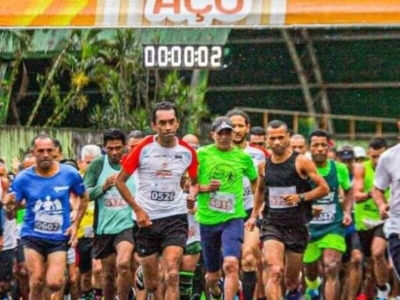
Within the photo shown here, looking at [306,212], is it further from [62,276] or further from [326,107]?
[326,107]

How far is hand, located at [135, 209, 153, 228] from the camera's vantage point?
1645cm

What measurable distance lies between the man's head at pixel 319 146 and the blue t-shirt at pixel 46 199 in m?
3.18

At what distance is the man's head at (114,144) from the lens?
1812cm

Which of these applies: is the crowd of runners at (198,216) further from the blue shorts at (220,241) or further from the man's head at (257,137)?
the man's head at (257,137)

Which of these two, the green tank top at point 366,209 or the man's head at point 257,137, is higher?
the man's head at point 257,137

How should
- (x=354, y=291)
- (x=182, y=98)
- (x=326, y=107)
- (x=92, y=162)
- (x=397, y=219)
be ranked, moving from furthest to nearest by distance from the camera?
1. (x=326, y=107)
2. (x=182, y=98)
3. (x=354, y=291)
4. (x=92, y=162)
5. (x=397, y=219)

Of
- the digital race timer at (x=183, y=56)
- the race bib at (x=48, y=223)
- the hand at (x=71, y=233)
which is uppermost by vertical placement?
the digital race timer at (x=183, y=56)

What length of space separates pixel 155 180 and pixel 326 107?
2119cm

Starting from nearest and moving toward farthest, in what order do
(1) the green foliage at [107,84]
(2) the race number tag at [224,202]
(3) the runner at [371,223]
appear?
(2) the race number tag at [224,202] → (3) the runner at [371,223] → (1) the green foliage at [107,84]

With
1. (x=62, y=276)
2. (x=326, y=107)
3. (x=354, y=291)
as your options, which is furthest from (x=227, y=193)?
(x=326, y=107)

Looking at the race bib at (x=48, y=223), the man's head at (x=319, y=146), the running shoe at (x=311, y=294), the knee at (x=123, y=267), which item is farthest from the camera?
the running shoe at (x=311, y=294)

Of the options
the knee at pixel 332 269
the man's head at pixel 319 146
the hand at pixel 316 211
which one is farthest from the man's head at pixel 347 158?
the hand at pixel 316 211

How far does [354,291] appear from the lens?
66.4ft

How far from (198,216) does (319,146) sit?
193 cm
